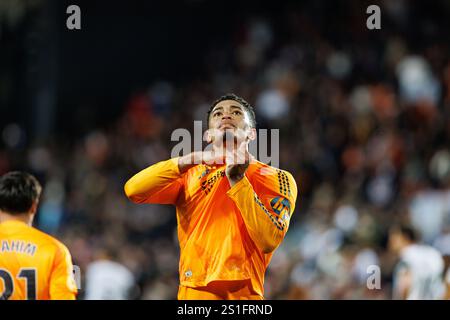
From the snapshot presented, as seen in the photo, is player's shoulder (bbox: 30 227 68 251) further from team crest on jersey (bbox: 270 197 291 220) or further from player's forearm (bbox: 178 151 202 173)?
team crest on jersey (bbox: 270 197 291 220)

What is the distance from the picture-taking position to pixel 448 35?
45.6 feet

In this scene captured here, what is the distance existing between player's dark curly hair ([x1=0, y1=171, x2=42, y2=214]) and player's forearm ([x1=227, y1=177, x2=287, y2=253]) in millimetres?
1093

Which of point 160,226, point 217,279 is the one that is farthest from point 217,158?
point 160,226

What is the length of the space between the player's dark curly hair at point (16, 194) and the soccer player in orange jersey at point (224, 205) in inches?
20.9

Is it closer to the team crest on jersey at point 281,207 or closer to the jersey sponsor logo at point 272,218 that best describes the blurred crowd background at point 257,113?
the team crest on jersey at point 281,207

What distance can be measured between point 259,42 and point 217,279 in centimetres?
1230

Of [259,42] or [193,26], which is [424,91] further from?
[193,26]

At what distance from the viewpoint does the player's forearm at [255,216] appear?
15.2ft

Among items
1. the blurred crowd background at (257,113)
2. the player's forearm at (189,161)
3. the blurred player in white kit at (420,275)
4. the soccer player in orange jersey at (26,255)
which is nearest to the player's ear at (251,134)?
the player's forearm at (189,161)

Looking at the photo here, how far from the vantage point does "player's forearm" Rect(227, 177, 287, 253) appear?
4621 millimetres

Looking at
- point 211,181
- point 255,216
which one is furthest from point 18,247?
point 255,216

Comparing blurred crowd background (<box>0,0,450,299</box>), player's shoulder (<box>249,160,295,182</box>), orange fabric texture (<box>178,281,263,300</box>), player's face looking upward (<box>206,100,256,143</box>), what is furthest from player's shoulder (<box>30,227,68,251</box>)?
blurred crowd background (<box>0,0,450,299</box>)

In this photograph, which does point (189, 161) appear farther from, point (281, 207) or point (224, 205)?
point (281, 207)

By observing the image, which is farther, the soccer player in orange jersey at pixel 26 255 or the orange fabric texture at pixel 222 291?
the orange fabric texture at pixel 222 291
